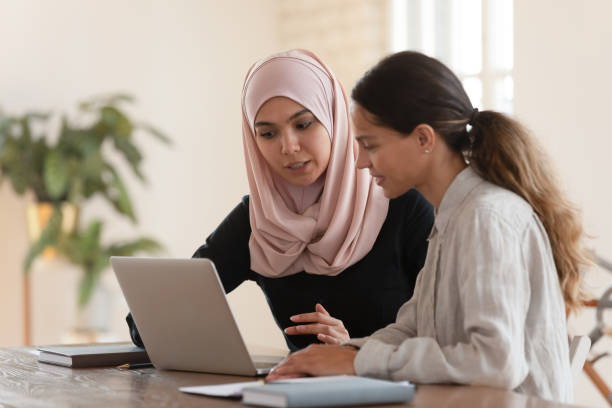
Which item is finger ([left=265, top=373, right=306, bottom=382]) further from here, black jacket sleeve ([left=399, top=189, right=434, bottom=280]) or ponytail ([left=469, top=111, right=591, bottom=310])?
black jacket sleeve ([left=399, top=189, right=434, bottom=280])

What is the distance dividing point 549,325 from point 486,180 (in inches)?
10.3

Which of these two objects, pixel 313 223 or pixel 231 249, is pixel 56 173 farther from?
pixel 313 223

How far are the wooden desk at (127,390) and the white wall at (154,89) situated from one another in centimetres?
345

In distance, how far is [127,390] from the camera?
1.43 meters

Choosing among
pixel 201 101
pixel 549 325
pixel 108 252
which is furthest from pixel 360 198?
pixel 201 101

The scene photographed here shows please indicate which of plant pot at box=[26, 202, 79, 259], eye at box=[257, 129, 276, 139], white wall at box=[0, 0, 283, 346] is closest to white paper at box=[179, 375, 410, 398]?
eye at box=[257, 129, 276, 139]

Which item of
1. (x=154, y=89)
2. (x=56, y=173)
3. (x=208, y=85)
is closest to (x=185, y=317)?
(x=56, y=173)

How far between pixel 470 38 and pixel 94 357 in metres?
4.01

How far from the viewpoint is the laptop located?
1.49 m

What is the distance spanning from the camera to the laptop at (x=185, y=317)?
58.6 inches

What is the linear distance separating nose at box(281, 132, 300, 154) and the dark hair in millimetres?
518

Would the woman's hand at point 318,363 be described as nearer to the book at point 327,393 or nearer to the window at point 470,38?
the book at point 327,393

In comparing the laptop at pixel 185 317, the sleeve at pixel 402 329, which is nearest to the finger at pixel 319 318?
the laptop at pixel 185 317

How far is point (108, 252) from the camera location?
5.02 m
